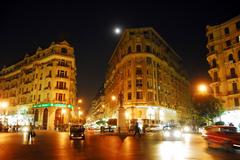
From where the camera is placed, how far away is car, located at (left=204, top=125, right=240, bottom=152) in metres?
14.4

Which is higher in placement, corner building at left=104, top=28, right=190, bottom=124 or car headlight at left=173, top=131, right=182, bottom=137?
corner building at left=104, top=28, right=190, bottom=124

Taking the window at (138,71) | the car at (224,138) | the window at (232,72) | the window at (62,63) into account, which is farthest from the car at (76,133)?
the window at (62,63)

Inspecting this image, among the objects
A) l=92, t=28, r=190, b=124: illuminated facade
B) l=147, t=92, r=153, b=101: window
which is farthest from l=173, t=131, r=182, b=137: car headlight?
l=147, t=92, r=153, b=101: window

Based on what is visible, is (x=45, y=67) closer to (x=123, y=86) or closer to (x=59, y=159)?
(x=123, y=86)

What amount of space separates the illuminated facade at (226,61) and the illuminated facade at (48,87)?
3991 centimetres

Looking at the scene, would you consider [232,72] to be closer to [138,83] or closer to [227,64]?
[227,64]

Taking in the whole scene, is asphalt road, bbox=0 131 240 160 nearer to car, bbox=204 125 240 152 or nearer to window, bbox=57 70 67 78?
car, bbox=204 125 240 152

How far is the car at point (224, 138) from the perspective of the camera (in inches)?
565

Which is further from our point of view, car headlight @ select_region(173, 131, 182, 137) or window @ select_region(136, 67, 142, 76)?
window @ select_region(136, 67, 142, 76)

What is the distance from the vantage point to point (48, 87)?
212 feet

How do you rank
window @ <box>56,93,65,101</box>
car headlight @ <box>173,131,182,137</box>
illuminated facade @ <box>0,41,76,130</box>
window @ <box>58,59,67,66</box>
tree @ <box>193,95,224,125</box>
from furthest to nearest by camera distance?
1. window @ <box>58,59,67,66</box>
2. window @ <box>56,93,65,101</box>
3. illuminated facade @ <box>0,41,76,130</box>
4. tree @ <box>193,95,224,125</box>
5. car headlight @ <box>173,131,182,137</box>

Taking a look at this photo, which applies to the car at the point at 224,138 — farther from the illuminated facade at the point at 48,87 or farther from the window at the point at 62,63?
the window at the point at 62,63

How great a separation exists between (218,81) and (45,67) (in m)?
47.9

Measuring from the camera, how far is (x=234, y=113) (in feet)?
155
